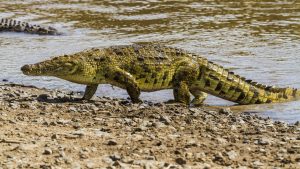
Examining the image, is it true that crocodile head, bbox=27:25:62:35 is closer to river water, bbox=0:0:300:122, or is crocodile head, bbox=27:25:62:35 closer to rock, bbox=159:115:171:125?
river water, bbox=0:0:300:122

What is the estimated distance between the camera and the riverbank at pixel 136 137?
635cm

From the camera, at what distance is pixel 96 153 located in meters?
6.57

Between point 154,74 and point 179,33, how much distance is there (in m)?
7.99

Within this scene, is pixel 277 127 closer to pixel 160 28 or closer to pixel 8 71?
pixel 8 71

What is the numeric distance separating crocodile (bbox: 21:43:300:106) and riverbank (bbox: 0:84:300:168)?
14.7 inches

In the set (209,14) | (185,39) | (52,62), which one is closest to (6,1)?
(209,14)

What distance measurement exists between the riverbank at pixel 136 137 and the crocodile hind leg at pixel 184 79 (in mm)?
412

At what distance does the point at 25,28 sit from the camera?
18.9 metres

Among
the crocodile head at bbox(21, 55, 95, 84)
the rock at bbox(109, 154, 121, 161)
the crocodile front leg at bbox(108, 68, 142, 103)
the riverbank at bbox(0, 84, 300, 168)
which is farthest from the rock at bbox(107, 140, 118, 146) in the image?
the crocodile head at bbox(21, 55, 95, 84)

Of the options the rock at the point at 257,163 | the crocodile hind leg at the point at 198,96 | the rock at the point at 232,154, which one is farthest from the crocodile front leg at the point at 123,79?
the rock at the point at 257,163

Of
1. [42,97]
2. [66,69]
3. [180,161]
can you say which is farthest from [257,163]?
[42,97]

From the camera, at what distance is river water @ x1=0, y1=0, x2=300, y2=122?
40.4ft

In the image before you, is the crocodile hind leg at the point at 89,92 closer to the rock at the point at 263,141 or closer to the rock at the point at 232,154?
the rock at the point at 263,141

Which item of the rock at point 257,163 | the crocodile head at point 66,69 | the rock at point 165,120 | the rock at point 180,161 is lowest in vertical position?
the rock at point 165,120
